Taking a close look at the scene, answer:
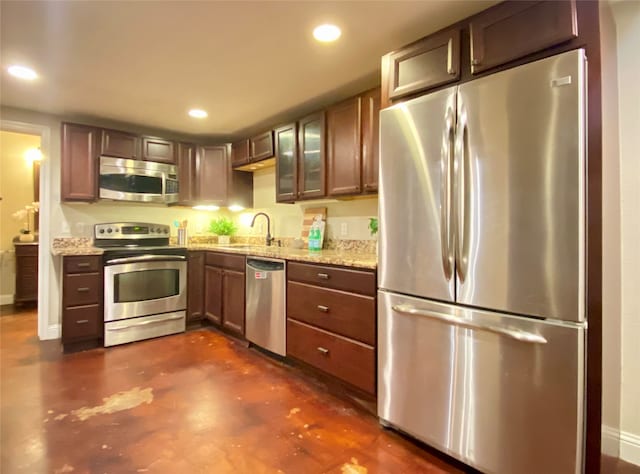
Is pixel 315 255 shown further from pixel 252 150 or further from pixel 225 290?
pixel 252 150

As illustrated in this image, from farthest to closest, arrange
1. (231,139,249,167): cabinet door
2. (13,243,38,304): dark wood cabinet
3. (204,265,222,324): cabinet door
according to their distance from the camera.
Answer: (13,243,38,304): dark wood cabinet
(231,139,249,167): cabinet door
(204,265,222,324): cabinet door

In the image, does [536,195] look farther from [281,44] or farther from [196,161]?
[196,161]

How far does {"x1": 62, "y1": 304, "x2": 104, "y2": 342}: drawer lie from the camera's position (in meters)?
3.14

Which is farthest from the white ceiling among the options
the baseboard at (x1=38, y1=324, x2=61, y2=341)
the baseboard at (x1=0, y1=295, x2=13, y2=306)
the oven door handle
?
the baseboard at (x1=0, y1=295, x2=13, y2=306)

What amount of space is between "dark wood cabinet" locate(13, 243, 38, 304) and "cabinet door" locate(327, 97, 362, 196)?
14.8ft

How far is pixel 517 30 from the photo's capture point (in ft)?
4.89

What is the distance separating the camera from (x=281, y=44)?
210cm

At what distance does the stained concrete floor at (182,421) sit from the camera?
167 centimetres

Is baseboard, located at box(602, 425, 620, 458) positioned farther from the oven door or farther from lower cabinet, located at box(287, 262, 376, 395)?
the oven door

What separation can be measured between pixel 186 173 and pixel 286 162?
57.9 inches

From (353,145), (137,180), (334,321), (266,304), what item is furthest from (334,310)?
(137,180)

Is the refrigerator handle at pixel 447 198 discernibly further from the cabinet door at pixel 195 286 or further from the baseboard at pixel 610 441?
the cabinet door at pixel 195 286

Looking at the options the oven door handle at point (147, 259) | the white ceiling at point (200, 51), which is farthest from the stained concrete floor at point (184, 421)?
the white ceiling at point (200, 51)

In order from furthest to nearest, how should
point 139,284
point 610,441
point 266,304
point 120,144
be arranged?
point 120,144
point 139,284
point 266,304
point 610,441
